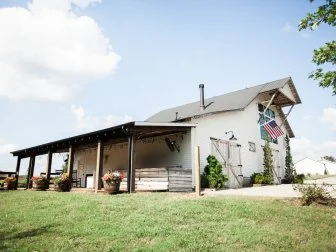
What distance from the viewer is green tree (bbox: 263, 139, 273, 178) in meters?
20.5

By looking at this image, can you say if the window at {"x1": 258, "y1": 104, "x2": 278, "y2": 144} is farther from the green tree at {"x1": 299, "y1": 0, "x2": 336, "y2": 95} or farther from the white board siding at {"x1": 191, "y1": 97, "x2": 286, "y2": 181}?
the green tree at {"x1": 299, "y1": 0, "x2": 336, "y2": 95}

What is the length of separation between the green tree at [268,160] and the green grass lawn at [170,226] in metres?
11.7

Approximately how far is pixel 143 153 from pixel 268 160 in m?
8.93

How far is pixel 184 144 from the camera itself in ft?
51.2

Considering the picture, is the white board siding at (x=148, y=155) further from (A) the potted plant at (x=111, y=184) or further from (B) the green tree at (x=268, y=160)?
(B) the green tree at (x=268, y=160)

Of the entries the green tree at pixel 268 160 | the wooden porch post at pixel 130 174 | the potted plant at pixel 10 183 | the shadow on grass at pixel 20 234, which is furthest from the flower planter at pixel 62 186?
the green tree at pixel 268 160

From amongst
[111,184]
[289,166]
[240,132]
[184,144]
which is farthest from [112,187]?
[289,166]

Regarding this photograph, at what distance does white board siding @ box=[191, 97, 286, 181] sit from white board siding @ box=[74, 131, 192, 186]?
777 millimetres

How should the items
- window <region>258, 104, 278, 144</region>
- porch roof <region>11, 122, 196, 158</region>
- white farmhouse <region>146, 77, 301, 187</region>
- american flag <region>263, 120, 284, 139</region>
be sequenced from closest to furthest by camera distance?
porch roof <region>11, 122, 196, 158</region>
white farmhouse <region>146, 77, 301, 187</region>
american flag <region>263, 120, 284, 139</region>
window <region>258, 104, 278, 144</region>

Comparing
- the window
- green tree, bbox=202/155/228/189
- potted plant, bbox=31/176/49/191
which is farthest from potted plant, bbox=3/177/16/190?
the window

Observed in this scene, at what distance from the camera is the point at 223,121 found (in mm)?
17688

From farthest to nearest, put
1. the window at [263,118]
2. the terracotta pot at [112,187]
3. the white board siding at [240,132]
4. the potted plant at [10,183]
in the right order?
1. the window at [263,118]
2. the potted plant at [10,183]
3. the white board siding at [240,132]
4. the terracotta pot at [112,187]

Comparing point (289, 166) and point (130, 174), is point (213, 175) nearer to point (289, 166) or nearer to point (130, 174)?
point (130, 174)

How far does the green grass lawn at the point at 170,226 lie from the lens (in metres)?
5.52
